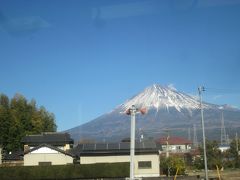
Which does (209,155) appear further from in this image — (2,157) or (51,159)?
(2,157)

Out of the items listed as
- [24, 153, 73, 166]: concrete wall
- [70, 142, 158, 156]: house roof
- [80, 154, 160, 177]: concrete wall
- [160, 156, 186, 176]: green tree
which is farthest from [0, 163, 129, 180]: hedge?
[24, 153, 73, 166]: concrete wall

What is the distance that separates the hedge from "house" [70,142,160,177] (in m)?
3.06

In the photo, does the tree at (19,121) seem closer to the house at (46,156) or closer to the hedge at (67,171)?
the house at (46,156)

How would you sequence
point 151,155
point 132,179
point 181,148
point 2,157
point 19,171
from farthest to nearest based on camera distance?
point 181,148
point 2,157
point 151,155
point 19,171
point 132,179

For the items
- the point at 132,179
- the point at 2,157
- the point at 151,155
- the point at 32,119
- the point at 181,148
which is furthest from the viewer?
the point at 181,148

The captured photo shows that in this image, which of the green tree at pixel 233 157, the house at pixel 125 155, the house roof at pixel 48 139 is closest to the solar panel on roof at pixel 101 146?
the house at pixel 125 155

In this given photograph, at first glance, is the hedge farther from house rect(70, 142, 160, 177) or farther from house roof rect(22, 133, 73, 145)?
house roof rect(22, 133, 73, 145)

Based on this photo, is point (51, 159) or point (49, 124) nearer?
point (51, 159)

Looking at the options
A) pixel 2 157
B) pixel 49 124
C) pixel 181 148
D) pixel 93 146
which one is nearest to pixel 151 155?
pixel 93 146

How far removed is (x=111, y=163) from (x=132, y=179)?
25.8 meters

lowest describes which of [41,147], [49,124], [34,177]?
[34,177]

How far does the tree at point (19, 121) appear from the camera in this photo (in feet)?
243

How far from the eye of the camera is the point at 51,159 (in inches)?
2067

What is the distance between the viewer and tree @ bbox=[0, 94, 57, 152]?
243ft
